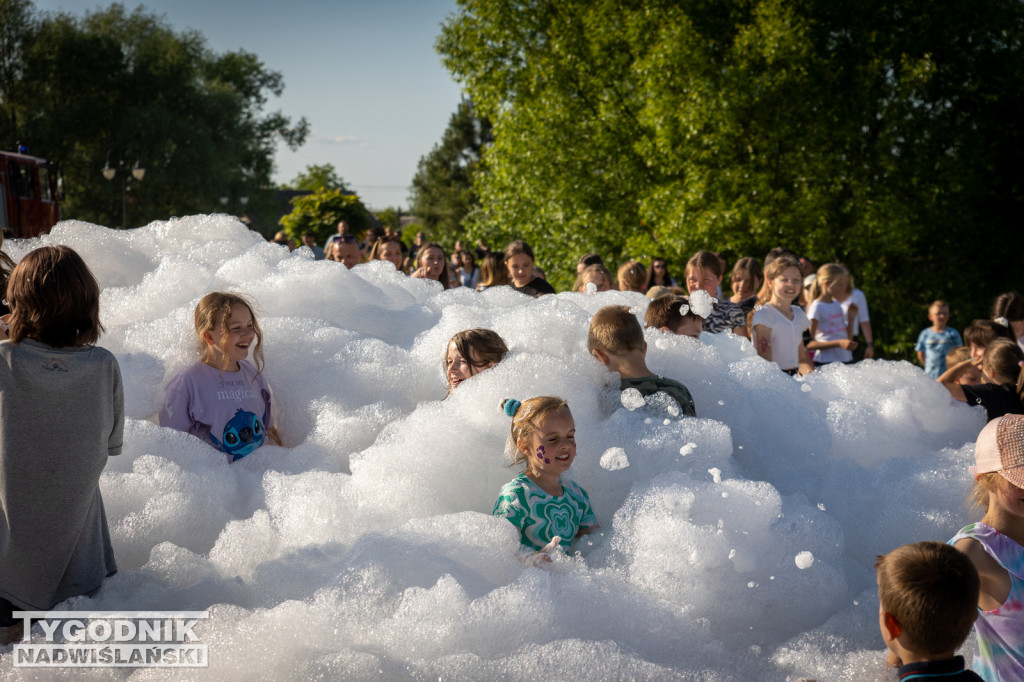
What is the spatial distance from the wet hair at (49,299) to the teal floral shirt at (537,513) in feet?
4.99

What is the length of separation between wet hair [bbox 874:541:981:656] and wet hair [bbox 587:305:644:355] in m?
1.99

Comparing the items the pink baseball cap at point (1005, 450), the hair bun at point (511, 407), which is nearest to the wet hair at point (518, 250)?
the hair bun at point (511, 407)

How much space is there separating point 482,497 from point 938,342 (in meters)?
6.59

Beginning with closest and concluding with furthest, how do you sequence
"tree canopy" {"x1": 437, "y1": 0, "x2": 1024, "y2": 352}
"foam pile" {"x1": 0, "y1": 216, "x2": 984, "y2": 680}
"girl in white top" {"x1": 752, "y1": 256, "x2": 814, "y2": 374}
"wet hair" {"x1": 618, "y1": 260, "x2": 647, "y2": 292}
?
"foam pile" {"x1": 0, "y1": 216, "x2": 984, "y2": 680} → "girl in white top" {"x1": 752, "y1": 256, "x2": 814, "y2": 374} → "wet hair" {"x1": 618, "y1": 260, "x2": 647, "y2": 292} → "tree canopy" {"x1": 437, "y1": 0, "x2": 1024, "y2": 352}

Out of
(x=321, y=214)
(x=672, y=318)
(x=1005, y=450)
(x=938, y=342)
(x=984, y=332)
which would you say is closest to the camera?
(x=1005, y=450)

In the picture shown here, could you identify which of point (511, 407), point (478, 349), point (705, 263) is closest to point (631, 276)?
point (705, 263)

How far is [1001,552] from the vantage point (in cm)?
235

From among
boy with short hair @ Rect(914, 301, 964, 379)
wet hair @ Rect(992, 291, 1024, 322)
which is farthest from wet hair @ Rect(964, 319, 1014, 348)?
boy with short hair @ Rect(914, 301, 964, 379)

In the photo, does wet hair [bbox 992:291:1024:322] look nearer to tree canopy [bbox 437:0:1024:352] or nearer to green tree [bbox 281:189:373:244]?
tree canopy [bbox 437:0:1024:352]

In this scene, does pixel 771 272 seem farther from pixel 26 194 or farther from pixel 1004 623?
pixel 26 194

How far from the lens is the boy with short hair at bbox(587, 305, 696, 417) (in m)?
3.83

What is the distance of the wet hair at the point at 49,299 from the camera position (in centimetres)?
270

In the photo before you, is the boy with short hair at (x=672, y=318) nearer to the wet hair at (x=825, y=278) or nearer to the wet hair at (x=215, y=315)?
the wet hair at (x=215, y=315)

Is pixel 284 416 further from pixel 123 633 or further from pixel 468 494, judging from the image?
pixel 123 633
